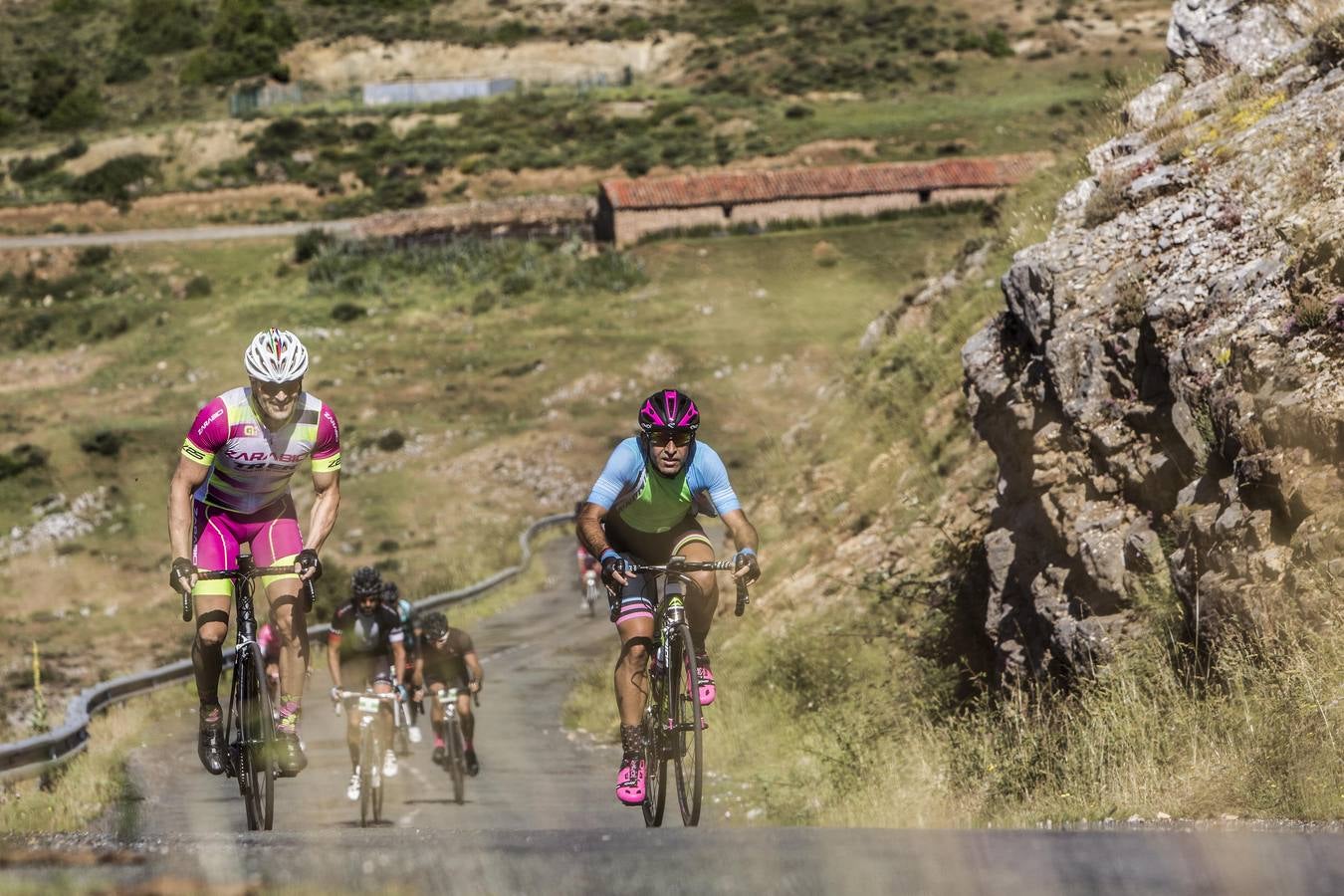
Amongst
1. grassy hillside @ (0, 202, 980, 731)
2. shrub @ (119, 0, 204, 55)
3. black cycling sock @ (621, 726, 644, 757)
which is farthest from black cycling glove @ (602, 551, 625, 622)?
shrub @ (119, 0, 204, 55)

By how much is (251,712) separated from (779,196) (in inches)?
2982

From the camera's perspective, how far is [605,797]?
17.8 metres

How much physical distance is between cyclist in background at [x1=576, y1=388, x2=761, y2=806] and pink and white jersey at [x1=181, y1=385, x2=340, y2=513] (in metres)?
1.67

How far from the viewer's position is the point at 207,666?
34.4 feet

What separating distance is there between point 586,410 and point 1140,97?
170 feet

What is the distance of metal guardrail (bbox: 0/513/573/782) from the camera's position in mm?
18656

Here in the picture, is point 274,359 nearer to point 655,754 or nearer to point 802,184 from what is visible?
point 655,754

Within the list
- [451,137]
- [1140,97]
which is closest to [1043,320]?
[1140,97]

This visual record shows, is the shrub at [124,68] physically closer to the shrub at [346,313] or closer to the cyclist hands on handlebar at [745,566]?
the shrub at [346,313]

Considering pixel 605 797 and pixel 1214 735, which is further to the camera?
pixel 605 797

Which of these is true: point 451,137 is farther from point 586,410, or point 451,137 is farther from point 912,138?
point 586,410

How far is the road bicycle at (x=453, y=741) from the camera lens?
1817 cm

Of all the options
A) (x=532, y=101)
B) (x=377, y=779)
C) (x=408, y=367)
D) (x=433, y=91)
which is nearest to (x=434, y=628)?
(x=377, y=779)

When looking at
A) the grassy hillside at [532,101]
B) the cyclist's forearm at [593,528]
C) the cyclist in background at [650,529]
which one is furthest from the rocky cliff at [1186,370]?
the grassy hillside at [532,101]
